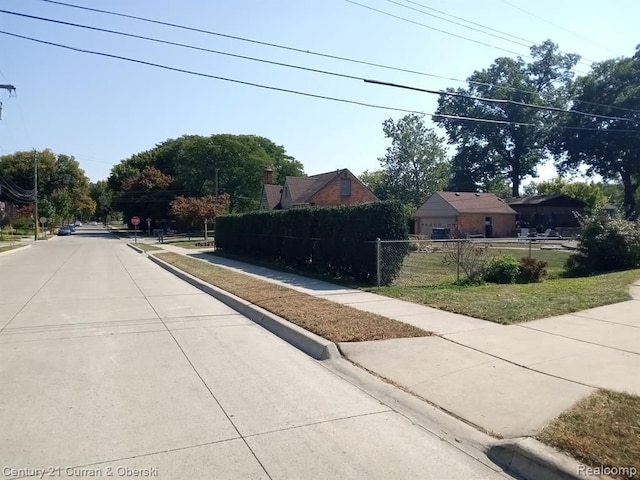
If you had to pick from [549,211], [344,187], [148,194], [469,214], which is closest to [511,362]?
[344,187]

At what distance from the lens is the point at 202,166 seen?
7156cm

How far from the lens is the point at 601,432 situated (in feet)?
12.9

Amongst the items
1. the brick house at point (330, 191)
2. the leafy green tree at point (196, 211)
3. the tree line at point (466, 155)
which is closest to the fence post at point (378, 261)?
the brick house at point (330, 191)

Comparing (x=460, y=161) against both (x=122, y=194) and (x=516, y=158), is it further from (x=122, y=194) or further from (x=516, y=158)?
(x=122, y=194)

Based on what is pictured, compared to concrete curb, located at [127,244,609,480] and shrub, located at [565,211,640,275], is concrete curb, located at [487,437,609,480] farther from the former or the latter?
shrub, located at [565,211,640,275]

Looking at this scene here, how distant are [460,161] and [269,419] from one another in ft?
240

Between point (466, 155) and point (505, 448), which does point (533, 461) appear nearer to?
point (505, 448)

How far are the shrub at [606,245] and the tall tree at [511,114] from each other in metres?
50.9

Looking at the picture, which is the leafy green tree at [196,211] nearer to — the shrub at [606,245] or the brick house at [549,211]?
the shrub at [606,245]

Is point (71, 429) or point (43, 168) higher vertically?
point (43, 168)

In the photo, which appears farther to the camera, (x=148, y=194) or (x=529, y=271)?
(x=148, y=194)

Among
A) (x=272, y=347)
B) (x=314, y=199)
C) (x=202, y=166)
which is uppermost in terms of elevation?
(x=202, y=166)

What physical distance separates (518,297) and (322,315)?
4.42m

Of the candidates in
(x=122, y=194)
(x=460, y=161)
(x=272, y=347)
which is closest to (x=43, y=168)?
(x=122, y=194)
